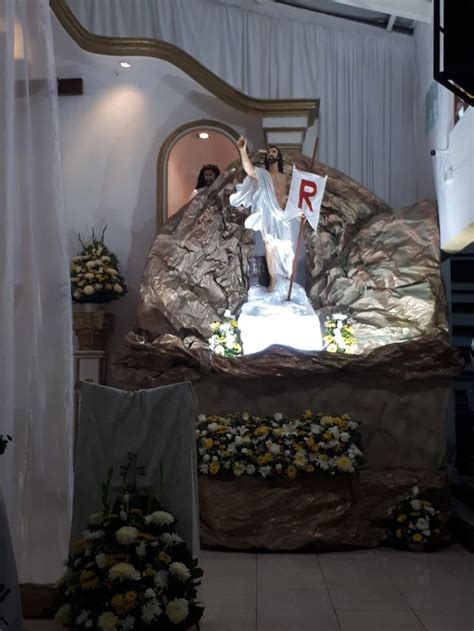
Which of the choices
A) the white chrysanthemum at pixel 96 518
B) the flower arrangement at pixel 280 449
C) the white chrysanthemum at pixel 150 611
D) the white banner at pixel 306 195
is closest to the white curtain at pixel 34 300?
the white chrysanthemum at pixel 96 518

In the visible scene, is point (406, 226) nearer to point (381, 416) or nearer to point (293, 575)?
point (381, 416)

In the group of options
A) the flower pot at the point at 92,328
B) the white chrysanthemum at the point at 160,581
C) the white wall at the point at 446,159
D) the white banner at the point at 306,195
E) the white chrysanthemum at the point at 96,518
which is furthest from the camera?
the flower pot at the point at 92,328

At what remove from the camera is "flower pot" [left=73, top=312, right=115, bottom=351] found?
920 centimetres

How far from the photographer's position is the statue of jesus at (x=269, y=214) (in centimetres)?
867

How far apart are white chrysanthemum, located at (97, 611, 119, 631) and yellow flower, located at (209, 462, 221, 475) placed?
290 centimetres

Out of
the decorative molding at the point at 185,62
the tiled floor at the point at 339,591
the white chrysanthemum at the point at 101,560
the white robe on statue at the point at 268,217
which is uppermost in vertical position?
the decorative molding at the point at 185,62

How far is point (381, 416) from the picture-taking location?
717cm

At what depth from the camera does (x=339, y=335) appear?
8047 millimetres

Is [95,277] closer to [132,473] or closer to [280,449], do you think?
[280,449]

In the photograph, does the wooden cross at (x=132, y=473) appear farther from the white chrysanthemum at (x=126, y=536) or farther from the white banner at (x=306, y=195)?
the white banner at (x=306, y=195)

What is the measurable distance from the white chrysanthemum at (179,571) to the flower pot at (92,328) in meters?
5.73

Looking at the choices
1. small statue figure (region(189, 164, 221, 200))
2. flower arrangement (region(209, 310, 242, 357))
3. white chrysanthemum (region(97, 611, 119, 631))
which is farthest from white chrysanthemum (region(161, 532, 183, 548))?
small statue figure (region(189, 164, 221, 200))

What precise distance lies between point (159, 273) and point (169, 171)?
1.95 m

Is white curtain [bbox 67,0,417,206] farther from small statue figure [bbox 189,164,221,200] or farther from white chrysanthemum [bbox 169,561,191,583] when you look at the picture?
white chrysanthemum [bbox 169,561,191,583]
